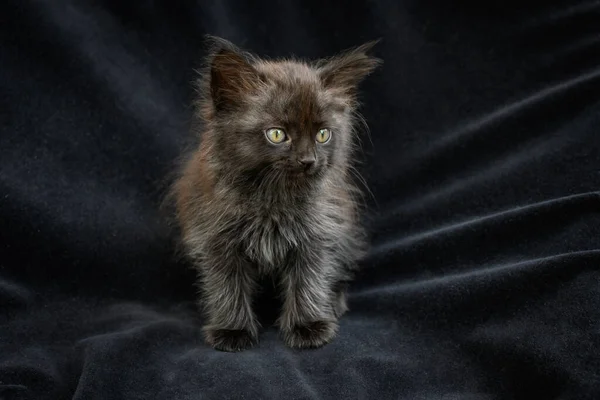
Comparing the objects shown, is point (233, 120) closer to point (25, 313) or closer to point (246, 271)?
point (246, 271)

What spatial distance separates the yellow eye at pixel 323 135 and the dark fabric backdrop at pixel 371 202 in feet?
2.00

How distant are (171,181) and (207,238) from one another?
1.81ft

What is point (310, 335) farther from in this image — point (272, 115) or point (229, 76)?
point (229, 76)

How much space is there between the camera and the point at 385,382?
6.01 feet

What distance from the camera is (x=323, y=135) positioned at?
1.86m

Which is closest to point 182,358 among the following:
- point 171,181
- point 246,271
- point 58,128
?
point 246,271

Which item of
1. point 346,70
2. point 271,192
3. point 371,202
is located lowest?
point 371,202

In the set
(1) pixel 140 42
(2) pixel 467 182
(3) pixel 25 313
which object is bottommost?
(3) pixel 25 313

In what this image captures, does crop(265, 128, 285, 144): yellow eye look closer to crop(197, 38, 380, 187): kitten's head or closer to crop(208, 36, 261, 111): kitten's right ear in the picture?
crop(197, 38, 380, 187): kitten's head

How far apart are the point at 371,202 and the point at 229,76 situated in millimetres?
973

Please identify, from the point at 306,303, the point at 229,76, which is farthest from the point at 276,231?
the point at 229,76

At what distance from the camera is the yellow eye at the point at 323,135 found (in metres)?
1.84

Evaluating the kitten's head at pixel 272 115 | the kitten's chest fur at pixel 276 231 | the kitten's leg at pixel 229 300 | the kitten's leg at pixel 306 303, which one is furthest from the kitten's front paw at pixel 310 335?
the kitten's head at pixel 272 115

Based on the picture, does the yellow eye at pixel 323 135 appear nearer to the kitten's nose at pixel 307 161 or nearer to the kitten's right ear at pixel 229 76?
the kitten's nose at pixel 307 161
